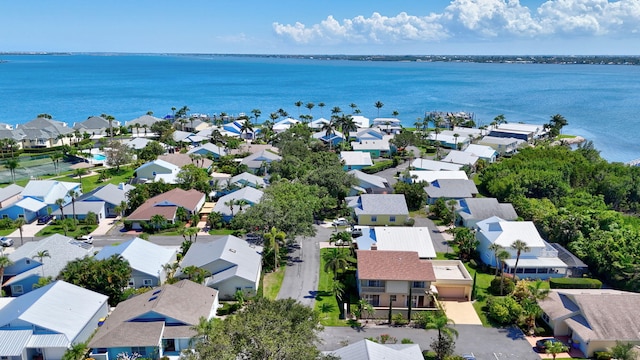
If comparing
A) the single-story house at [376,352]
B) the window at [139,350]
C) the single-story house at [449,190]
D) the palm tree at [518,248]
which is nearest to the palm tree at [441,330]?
the single-story house at [376,352]

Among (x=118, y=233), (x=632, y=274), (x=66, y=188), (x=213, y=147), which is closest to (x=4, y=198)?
(x=66, y=188)

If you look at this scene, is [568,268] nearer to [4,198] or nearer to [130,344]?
[130,344]

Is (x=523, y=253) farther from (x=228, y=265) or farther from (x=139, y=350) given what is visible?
(x=139, y=350)

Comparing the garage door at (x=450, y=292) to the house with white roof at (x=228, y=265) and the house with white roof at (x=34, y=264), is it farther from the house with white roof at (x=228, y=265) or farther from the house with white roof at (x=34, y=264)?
the house with white roof at (x=34, y=264)

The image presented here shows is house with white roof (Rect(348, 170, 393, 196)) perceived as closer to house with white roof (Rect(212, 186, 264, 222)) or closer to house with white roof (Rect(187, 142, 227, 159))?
house with white roof (Rect(212, 186, 264, 222))

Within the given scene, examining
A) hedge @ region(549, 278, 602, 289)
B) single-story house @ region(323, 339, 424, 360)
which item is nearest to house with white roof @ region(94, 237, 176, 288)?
single-story house @ region(323, 339, 424, 360)
